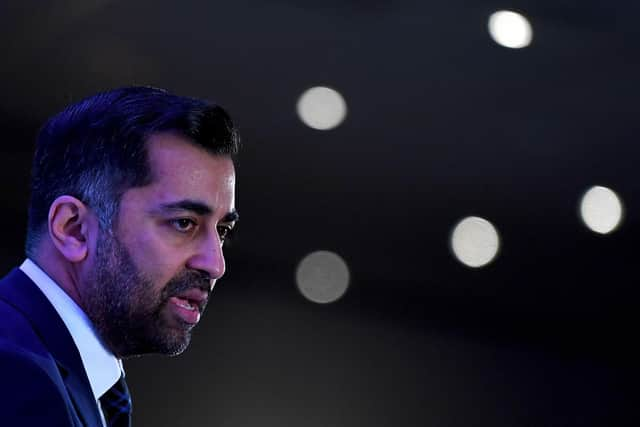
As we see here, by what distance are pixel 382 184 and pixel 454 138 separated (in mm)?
509

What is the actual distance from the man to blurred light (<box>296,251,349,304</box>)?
357 cm

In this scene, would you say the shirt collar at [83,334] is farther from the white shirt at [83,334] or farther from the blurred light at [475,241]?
the blurred light at [475,241]

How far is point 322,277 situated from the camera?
485 centimetres

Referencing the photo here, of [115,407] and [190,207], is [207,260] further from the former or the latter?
[115,407]

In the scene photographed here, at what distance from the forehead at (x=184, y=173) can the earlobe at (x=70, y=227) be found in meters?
0.09

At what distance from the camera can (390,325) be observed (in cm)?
531

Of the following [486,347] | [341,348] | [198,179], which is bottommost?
[198,179]

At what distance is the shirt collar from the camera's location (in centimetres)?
95

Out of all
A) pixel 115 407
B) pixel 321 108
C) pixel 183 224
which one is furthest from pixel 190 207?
pixel 321 108

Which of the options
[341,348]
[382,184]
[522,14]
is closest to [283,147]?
[382,184]

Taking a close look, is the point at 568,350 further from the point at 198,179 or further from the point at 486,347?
the point at 198,179

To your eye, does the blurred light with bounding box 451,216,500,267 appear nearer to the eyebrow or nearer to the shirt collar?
the eyebrow

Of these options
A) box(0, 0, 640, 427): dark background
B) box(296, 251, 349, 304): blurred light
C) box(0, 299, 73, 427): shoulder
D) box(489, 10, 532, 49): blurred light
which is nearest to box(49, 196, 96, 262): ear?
box(0, 299, 73, 427): shoulder

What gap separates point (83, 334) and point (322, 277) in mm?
3905
